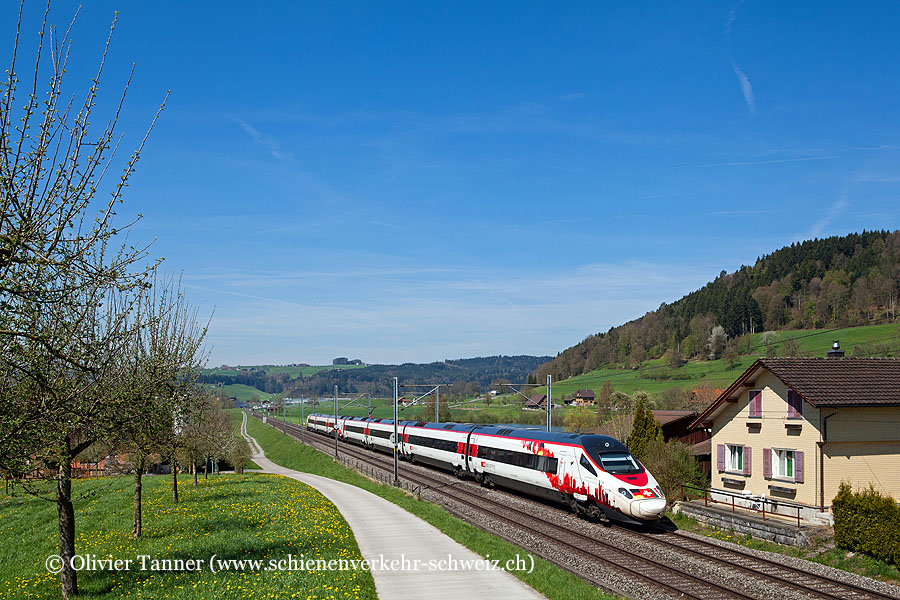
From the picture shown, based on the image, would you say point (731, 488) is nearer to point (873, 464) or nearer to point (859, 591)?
point (873, 464)

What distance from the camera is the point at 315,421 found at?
102 m

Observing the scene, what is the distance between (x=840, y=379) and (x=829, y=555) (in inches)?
391

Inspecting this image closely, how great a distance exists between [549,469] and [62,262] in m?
23.9

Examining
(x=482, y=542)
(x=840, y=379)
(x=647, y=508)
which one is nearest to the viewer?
(x=482, y=542)

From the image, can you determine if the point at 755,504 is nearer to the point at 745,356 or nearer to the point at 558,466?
the point at 558,466

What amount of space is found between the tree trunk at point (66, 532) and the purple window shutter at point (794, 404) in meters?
26.9

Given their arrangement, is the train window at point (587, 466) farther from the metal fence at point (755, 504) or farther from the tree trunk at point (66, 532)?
the tree trunk at point (66, 532)

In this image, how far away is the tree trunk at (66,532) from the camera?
15.5 meters

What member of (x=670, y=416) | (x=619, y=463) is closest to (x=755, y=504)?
(x=619, y=463)

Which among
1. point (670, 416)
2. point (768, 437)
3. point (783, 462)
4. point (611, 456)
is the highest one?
point (768, 437)

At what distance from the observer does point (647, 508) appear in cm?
2319

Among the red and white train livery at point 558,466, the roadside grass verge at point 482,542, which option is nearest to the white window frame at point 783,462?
the red and white train livery at point 558,466

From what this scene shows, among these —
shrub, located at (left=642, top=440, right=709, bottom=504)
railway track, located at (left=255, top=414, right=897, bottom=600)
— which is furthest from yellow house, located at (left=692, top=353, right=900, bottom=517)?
railway track, located at (left=255, top=414, right=897, bottom=600)

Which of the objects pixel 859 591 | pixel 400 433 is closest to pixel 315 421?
pixel 400 433
